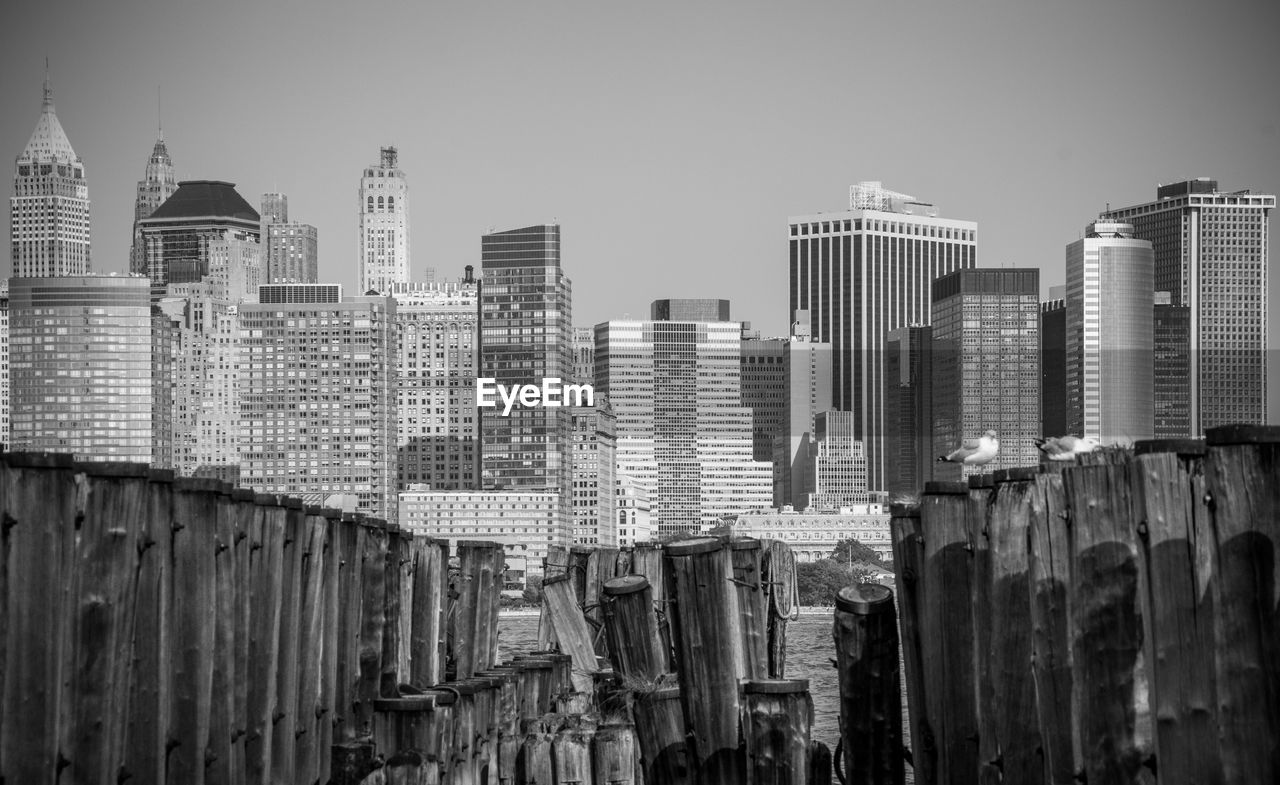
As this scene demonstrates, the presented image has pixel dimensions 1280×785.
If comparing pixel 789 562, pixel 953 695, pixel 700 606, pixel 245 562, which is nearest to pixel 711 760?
pixel 700 606

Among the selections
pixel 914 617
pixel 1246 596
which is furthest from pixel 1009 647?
pixel 1246 596

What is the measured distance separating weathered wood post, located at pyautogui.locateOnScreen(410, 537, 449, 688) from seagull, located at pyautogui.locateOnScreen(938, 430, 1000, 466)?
230 inches

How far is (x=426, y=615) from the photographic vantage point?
A: 2620 centimetres

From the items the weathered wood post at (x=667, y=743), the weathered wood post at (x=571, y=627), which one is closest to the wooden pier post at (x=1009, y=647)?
the weathered wood post at (x=667, y=743)

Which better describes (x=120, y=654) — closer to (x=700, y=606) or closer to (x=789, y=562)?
(x=700, y=606)

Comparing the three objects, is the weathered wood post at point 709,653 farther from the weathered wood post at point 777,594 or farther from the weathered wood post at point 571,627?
the weathered wood post at point 571,627

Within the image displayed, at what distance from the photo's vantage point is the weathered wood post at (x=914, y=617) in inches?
682

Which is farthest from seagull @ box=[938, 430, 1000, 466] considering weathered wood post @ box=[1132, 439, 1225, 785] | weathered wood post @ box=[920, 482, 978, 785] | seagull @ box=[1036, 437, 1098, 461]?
weathered wood post @ box=[1132, 439, 1225, 785]

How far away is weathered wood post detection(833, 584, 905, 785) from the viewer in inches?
710

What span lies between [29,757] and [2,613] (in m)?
0.96

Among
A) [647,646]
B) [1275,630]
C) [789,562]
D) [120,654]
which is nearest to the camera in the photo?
[1275,630]

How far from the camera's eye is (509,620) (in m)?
176

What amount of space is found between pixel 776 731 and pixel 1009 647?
265 cm

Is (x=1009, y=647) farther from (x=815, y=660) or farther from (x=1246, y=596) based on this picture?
(x=815, y=660)
